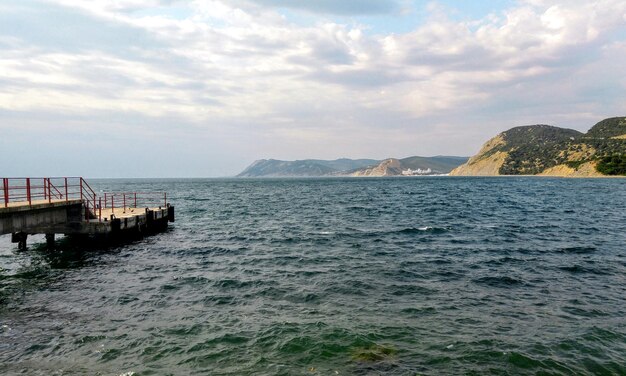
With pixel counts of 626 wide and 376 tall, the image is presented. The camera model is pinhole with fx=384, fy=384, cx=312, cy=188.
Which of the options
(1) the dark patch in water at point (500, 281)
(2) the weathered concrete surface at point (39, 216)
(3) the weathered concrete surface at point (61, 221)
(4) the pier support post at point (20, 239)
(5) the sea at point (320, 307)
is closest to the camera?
(5) the sea at point (320, 307)

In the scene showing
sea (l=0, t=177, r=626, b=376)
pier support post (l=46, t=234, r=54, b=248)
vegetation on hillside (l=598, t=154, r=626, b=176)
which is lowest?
sea (l=0, t=177, r=626, b=376)

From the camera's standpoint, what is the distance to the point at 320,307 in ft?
53.5

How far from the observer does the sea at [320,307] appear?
38.5 feet

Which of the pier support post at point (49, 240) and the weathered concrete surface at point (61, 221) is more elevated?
the weathered concrete surface at point (61, 221)

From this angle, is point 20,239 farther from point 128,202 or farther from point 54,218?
point 128,202

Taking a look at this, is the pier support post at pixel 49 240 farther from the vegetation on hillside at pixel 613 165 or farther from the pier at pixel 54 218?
the vegetation on hillside at pixel 613 165

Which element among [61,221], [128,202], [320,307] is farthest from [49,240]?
[128,202]

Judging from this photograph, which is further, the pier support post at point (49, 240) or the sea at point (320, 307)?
Result: the pier support post at point (49, 240)

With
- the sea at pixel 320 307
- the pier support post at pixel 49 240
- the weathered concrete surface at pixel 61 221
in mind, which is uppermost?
the weathered concrete surface at pixel 61 221

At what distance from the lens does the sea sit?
11727 millimetres

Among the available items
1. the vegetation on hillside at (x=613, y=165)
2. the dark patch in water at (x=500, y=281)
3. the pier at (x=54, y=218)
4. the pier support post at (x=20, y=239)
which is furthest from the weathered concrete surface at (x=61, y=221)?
the vegetation on hillside at (x=613, y=165)

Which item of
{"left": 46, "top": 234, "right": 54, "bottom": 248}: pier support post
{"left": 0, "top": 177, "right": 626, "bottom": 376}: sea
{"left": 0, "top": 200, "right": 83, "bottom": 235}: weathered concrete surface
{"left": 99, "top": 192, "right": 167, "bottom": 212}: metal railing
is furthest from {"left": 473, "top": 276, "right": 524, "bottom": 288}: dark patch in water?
{"left": 46, "top": 234, "right": 54, "bottom": 248}: pier support post

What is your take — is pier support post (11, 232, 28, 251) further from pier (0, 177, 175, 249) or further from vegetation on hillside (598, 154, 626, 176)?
vegetation on hillside (598, 154, 626, 176)

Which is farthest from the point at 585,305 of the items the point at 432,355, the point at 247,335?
the point at 247,335
